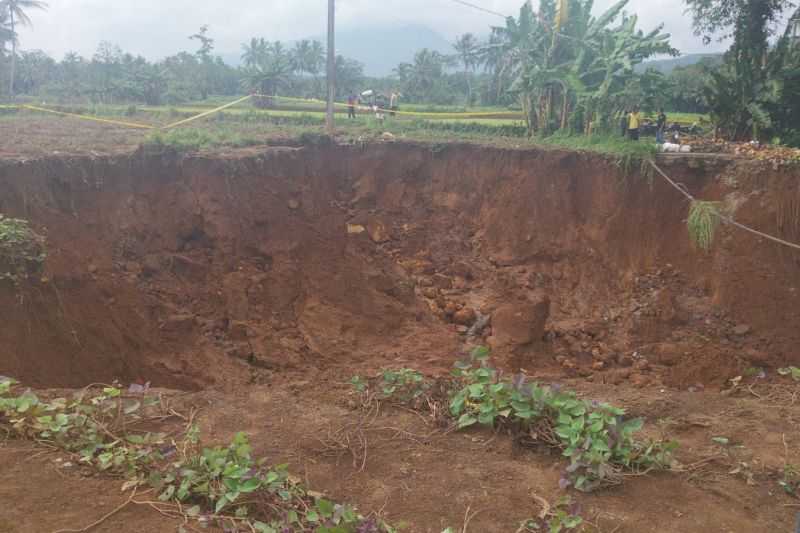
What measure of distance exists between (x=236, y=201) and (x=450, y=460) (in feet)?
20.8

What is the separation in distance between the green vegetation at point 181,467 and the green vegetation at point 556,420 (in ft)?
4.34

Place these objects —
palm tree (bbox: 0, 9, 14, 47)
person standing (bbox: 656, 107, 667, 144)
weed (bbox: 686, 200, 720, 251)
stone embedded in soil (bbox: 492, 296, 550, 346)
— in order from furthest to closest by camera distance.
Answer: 1. palm tree (bbox: 0, 9, 14, 47)
2. person standing (bbox: 656, 107, 667, 144)
3. stone embedded in soil (bbox: 492, 296, 550, 346)
4. weed (bbox: 686, 200, 720, 251)

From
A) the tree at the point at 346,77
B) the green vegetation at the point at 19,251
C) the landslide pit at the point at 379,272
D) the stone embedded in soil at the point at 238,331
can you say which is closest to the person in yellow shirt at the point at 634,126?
the landslide pit at the point at 379,272

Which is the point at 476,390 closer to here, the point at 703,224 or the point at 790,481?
the point at 790,481

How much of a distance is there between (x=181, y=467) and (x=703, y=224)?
782 centimetres

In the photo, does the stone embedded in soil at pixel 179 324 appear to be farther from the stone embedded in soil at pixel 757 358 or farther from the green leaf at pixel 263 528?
the stone embedded in soil at pixel 757 358

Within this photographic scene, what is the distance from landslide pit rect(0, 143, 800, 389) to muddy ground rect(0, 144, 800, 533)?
0.11 feet

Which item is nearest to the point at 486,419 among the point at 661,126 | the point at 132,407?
the point at 132,407

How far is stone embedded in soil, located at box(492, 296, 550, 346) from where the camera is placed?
8.77 metres

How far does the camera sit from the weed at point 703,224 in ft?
27.9

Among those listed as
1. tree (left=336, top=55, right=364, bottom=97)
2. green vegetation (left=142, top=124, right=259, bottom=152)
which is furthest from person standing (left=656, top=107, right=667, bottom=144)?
tree (left=336, top=55, right=364, bottom=97)

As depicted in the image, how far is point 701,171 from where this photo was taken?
31.2ft

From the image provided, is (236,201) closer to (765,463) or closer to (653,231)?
(653,231)

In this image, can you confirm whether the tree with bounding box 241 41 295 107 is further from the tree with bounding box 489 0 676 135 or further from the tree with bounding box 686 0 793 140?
the tree with bounding box 686 0 793 140
